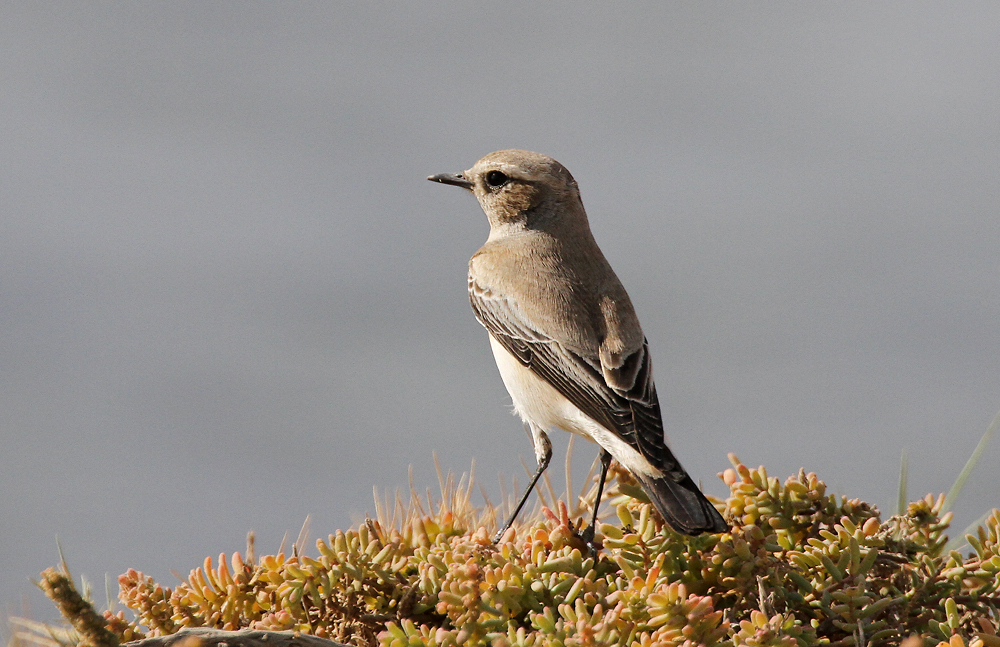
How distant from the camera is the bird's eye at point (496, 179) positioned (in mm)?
5145

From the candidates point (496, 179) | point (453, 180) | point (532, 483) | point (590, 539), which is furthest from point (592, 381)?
point (453, 180)

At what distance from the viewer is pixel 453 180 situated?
533cm

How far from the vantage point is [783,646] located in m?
2.25

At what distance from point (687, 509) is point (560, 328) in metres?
1.44

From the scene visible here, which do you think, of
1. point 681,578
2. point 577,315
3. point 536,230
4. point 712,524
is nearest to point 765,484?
point 712,524

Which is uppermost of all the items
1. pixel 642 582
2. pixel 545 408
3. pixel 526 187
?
pixel 526 187

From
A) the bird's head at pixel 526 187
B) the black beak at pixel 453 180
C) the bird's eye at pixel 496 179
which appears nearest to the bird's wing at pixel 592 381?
the bird's head at pixel 526 187

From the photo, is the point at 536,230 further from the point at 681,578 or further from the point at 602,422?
the point at 681,578

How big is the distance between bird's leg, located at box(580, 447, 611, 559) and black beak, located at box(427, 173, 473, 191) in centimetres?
193

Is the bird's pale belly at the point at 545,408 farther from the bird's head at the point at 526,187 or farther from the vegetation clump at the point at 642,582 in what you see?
the bird's head at the point at 526,187

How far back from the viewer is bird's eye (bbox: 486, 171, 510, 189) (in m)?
5.14

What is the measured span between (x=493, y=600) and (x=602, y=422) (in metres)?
1.45

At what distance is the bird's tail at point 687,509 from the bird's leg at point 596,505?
0.27m

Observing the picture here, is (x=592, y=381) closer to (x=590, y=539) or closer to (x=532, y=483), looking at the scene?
(x=532, y=483)
